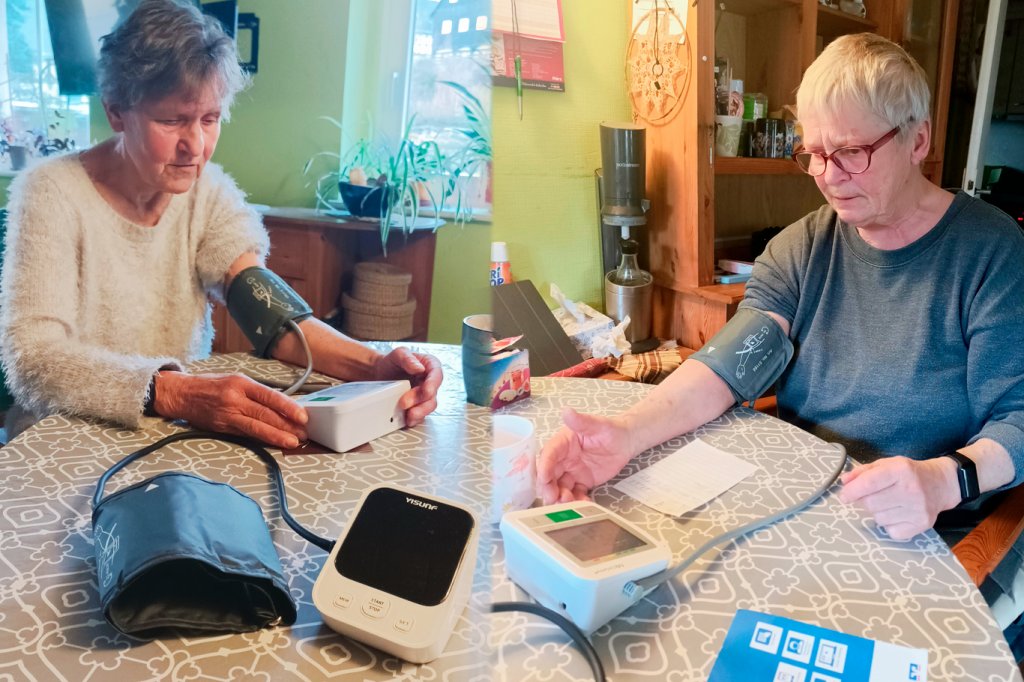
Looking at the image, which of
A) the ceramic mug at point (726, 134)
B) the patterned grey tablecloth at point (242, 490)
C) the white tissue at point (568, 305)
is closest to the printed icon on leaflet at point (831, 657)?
the patterned grey tablecloth at point (242, 490)

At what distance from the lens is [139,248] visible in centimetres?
59

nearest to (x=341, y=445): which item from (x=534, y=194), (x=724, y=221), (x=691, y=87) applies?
(x=534, y=194)

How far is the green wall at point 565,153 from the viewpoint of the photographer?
2008 millimetres

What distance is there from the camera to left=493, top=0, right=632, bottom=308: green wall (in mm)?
2008

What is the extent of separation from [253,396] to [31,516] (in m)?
0.20

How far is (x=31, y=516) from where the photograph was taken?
2.02 feet

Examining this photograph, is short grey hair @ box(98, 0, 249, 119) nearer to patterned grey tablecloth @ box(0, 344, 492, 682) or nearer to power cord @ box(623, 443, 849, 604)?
patterned grey tablecloth @ box(0, 344, 492, 682)

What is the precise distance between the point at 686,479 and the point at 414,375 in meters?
0.37

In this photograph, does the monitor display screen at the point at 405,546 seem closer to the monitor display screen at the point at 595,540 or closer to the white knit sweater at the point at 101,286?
the monitor display screen at the point at 595,540

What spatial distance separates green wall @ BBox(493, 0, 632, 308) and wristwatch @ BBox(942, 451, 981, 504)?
131 centimetres

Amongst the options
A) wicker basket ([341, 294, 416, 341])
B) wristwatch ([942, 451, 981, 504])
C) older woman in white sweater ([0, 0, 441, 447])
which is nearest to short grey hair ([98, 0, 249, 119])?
older woman in white sweater ([0, 0, 441, 447])

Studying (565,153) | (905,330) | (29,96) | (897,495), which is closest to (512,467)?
(897,495)

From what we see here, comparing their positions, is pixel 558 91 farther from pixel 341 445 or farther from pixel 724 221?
pixel 341 445

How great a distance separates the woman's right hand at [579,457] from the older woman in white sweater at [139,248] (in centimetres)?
29
